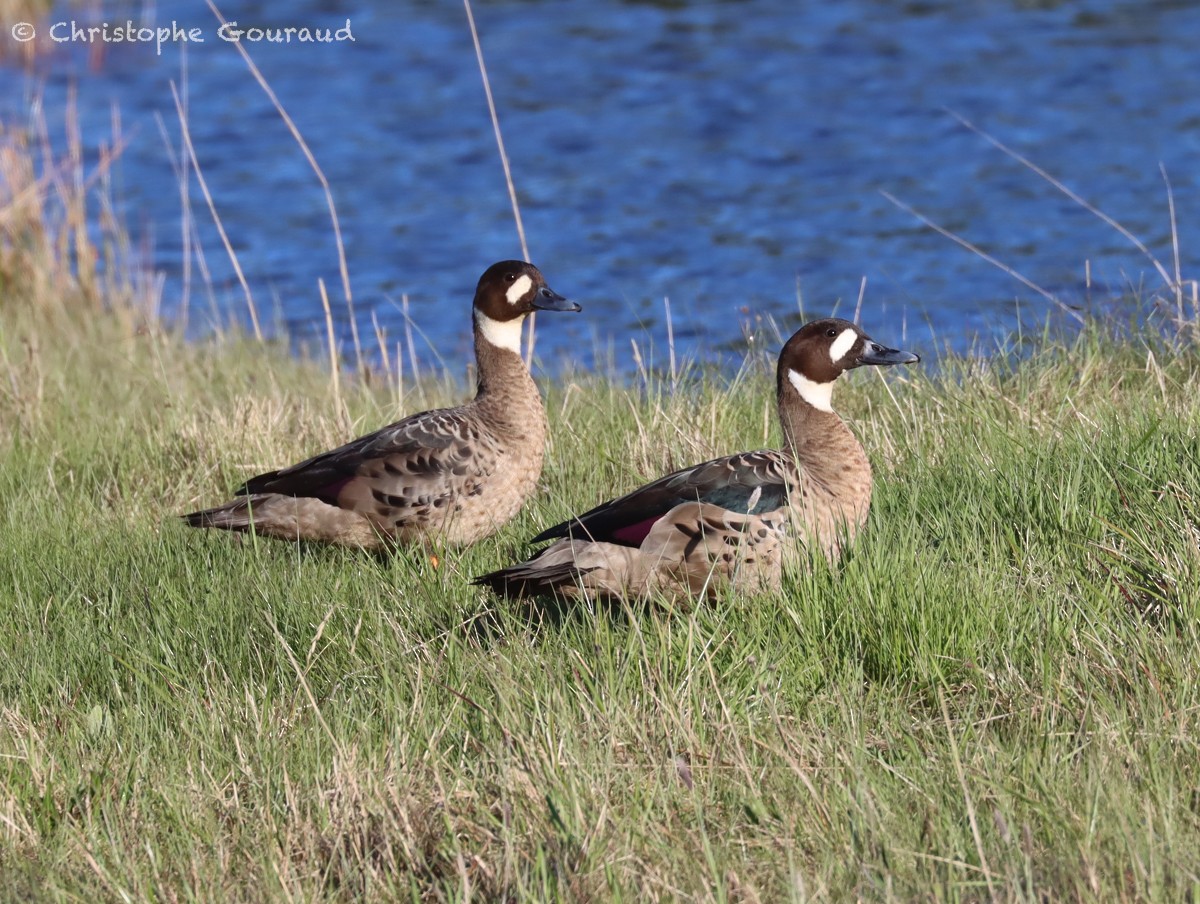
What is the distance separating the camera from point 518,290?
263 inches

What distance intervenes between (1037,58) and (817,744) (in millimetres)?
14136

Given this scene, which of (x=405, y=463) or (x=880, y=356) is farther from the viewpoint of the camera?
(x=405, y=463)

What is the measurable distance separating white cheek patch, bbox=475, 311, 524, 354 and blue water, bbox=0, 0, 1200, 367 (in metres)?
2.19

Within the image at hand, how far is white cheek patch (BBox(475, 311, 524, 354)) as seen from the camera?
6645 millimetres

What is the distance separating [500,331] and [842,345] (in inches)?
64.8

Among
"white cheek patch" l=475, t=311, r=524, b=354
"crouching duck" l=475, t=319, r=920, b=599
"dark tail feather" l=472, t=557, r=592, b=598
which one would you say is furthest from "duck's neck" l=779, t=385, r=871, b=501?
"white cheek patch" l=475, t=311, r=524, b=354

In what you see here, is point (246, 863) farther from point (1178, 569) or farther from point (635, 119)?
Answer: point (635, 119)

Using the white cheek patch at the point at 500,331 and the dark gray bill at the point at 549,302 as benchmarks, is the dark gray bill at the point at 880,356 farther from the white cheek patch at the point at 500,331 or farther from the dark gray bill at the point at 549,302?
the white cheek patch at the point at 500,331

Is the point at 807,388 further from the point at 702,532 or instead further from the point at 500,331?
the point at 500,331

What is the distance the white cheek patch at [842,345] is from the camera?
557 centimetres

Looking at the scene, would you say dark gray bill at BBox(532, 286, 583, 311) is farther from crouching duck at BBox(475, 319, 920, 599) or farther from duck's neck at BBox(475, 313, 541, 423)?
crouching duck at BBox(475, 319, 920, 599)

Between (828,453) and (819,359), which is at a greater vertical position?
(819,359)

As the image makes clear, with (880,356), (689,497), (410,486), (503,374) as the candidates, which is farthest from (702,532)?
(503,374)

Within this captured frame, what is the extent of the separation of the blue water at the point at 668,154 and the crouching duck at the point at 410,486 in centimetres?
272
